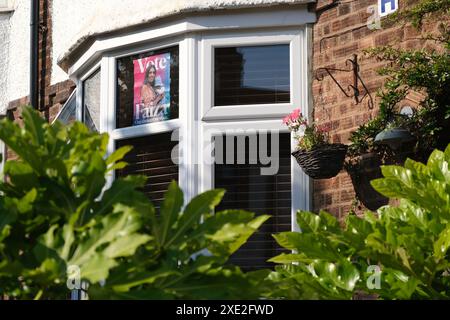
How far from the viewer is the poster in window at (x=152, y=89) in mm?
7156

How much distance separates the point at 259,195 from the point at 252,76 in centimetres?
86

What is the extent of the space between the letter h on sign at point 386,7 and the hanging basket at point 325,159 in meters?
0.93

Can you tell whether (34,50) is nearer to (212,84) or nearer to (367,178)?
(212,84)

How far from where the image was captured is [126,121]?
739 centimetres

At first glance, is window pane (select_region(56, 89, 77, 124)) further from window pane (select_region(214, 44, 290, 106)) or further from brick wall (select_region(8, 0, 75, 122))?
window pane (select_region(214, 44, 290, 106))

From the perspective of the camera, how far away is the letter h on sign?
6285mm

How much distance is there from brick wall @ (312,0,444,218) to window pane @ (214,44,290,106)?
0.24m

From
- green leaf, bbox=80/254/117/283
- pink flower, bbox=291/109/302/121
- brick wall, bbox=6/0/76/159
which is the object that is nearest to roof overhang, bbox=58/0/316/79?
pink flower, bbox=291/109/302/121

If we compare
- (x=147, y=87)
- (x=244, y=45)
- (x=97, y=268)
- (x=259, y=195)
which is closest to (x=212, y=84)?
(x=244, y=45)

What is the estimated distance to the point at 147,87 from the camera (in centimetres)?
731
